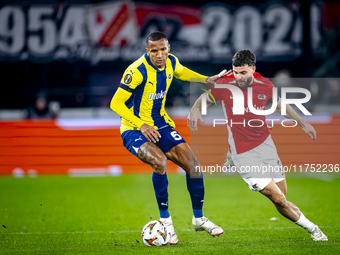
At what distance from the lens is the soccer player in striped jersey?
528 centimetres

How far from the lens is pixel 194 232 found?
19.5 ft

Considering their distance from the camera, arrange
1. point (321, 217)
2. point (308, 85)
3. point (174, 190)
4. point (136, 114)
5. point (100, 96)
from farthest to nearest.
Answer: point (100, 96)
point (308, 85)
point (174, 190)
point (321, 217)
point (136, 114)

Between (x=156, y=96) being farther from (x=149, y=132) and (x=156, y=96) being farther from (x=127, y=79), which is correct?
(x=149, y=132)

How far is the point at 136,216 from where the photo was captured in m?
7.00

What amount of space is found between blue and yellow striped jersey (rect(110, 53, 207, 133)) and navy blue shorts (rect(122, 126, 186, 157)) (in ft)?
0.32

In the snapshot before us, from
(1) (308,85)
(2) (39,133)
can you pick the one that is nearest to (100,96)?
(2) (39,133)

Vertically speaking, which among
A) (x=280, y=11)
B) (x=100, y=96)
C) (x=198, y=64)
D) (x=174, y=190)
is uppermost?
(x=280, y=11)

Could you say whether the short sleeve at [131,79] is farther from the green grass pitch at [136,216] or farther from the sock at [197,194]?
the green grass pitch at [136,216]

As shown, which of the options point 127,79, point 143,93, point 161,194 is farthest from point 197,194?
point 127,79

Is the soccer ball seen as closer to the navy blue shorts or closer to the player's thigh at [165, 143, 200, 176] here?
the player's thigh at [165, 143, 200, 176]

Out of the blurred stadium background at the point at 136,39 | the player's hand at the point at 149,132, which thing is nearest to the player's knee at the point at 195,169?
the player's hand at the point at 149,132

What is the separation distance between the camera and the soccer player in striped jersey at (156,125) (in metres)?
5.28

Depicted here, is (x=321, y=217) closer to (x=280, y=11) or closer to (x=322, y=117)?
(x=322, y=117)

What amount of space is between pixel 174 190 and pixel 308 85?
196 inches
